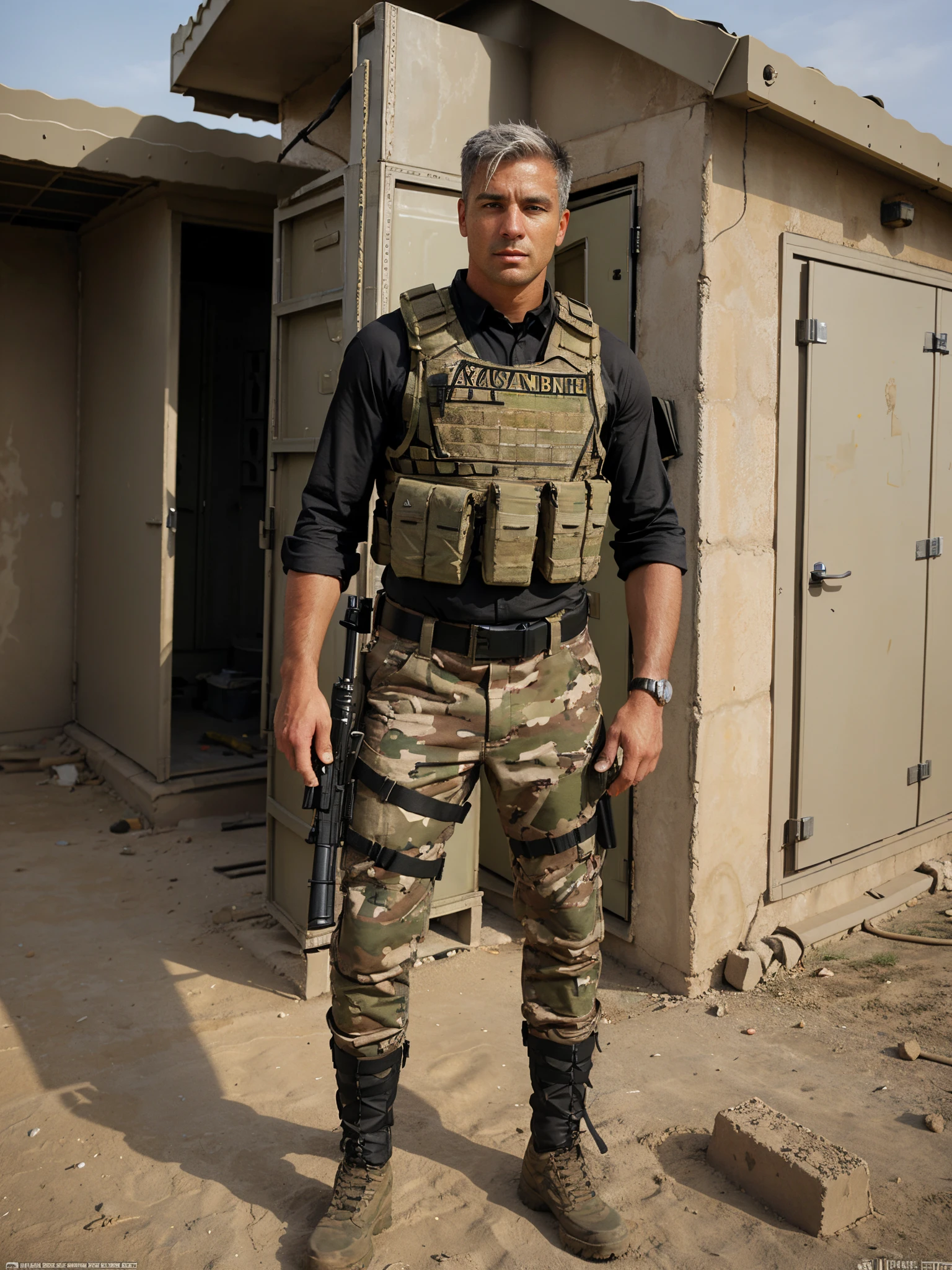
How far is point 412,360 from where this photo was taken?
2.25 meters

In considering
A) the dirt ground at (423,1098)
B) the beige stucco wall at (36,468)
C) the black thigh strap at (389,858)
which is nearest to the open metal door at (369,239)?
the dirt ground at (423,1098)

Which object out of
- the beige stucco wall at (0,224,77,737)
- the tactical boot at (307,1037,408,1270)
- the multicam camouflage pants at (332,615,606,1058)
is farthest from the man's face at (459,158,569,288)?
the beige stucco wall at (0,224,77,737)

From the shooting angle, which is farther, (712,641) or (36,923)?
(36,923)

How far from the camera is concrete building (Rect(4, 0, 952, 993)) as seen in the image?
345 cm

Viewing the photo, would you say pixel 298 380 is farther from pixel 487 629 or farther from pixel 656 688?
pixel 656 688

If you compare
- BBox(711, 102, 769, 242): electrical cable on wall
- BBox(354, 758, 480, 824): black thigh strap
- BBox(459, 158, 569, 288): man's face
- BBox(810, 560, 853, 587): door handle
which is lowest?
BBox(354, 758, 480, 824): black thigh strap

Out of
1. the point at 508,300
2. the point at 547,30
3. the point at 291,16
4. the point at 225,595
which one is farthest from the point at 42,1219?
the point at 225,595

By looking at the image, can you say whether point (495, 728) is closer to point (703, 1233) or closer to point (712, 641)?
point (703, 1233)

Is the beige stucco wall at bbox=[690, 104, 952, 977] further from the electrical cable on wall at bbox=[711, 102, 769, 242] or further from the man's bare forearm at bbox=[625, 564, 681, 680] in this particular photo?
the man's bare forearm at bbox=[625, 564, 681, 680]

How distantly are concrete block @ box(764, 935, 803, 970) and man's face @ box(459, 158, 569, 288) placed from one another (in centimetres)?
263

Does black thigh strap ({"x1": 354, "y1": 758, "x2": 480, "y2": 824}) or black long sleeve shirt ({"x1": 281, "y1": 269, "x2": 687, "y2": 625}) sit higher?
black long sleeve shirt ({"x1": 281, "y1": 269, "x2": 687, "y2": 625})

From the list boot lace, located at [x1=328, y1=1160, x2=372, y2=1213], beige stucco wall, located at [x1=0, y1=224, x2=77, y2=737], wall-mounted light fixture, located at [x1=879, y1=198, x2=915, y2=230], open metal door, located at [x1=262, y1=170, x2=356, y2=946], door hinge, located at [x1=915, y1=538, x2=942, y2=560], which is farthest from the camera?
beige stucco wall, located at [x1=0, y1=224, x2=77, y2=737]

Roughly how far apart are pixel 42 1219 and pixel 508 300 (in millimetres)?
2332

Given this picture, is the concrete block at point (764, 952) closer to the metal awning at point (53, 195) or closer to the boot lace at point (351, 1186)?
the boot lace at point (351, 1186)
